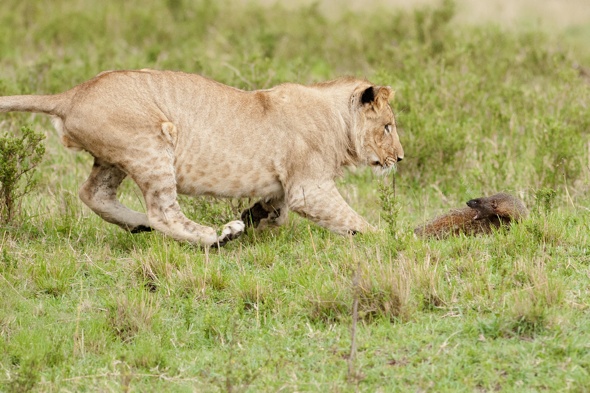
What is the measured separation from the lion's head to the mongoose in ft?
2.60

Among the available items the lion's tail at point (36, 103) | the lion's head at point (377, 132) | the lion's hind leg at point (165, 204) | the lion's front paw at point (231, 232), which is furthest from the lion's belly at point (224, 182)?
the lion's tail at point (36, 103)

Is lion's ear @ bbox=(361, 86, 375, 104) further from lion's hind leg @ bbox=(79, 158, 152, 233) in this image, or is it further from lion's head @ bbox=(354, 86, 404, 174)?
lion's hind leg @ bbox=(79, 158, 152, 233)

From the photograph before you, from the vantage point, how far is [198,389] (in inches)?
170

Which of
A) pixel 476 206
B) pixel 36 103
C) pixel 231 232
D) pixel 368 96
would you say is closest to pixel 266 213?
pixel 231 232

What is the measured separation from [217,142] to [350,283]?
1.68m

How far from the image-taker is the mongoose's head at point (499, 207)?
616 centimetres

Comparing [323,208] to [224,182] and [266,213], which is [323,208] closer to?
[266,213]

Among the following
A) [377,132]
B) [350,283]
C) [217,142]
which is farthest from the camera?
[377,132]

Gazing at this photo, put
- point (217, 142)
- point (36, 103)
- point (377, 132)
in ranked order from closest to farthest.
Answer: point (36, 103) → point (217, 142) → point (377, 132)

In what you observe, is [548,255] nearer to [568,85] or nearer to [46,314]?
[46,314]

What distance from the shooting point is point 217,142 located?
634cm

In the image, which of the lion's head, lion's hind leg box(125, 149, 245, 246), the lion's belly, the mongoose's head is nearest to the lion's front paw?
lion's hind leg box(125, 149, 245, 246)

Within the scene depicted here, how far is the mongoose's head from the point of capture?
6.16m

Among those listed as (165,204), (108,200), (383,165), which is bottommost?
(108,200)
